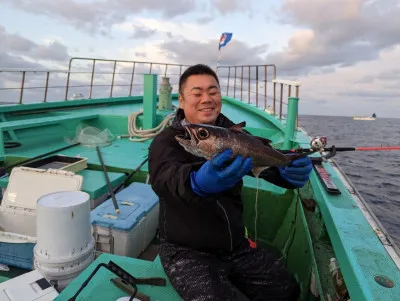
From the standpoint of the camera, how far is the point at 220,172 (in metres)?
1.85

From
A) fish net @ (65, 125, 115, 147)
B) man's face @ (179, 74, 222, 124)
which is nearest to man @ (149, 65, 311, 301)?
man's face @ (179, 74, 222, 124)

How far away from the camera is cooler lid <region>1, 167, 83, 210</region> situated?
3.44 meters

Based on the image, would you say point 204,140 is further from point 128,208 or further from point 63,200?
point 128,208

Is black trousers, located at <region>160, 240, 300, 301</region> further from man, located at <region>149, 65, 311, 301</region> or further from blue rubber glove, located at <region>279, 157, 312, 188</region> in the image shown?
blue rubber glove, located at <region>279, 157, 312, 188</region>

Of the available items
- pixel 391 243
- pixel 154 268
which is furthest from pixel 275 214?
pixel 154 268

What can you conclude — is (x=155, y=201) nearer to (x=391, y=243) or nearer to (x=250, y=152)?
(x=250, y=152)

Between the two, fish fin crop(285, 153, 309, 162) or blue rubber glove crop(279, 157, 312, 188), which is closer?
fish fin crop(285, 153, 309, 162)

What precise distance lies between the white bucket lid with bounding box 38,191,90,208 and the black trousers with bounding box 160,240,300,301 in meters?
0.87

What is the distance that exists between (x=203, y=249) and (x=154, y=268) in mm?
464

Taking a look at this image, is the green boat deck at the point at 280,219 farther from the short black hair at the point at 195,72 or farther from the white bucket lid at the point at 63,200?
the short black hair at the point at 195,72

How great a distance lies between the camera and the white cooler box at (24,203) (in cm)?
318

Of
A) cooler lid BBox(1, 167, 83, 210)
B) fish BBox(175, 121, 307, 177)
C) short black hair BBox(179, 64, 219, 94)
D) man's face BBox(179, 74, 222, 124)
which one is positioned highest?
short black hair BBox(179, 64, 219, 94)

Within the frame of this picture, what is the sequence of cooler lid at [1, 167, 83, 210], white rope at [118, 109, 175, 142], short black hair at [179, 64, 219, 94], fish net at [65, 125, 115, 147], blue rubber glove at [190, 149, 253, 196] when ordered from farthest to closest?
white rope at [118, 109, 175, 142]
fish net at [65, 125, 115, 147]
cooler lid at [1, 167, 83, 210]
short black hair at [179, 64, 219, 94]
blue rubber glove at [190, 149, 253, 196]

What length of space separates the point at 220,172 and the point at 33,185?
9.10ft
